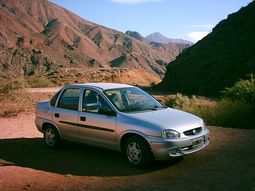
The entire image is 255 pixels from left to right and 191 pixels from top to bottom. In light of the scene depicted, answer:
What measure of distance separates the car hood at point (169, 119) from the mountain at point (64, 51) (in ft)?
105

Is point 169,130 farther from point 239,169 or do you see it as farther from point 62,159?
point 62,159

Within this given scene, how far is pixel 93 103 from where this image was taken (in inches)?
350

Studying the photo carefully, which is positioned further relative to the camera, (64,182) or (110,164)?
(110,164)

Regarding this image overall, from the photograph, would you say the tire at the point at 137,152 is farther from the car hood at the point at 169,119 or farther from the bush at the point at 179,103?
the bush at the point at 179,103

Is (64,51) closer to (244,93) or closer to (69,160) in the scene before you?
(244,93)

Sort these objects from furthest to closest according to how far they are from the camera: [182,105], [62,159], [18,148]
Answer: [182,105] → [18,148] → [62,159]

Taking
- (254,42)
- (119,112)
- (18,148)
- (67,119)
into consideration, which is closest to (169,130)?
(119,112)

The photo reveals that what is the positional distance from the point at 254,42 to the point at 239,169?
3587 cm

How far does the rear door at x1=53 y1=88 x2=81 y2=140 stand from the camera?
A: 910cm

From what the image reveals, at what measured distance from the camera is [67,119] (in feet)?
30.4

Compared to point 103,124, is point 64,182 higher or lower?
lower

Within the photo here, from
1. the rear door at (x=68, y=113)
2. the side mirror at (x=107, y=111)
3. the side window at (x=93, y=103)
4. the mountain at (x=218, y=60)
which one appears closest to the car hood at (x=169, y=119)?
the side mirror at (x=107, y=111)

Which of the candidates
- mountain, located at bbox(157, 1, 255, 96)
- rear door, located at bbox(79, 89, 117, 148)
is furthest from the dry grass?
mountain, located at bbox(157, 1, 255, 96)

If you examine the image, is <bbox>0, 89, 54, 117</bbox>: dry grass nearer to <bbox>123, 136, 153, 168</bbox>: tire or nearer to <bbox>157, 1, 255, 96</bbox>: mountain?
<bbox>123, 136, 153, 168</bbox>: tire
